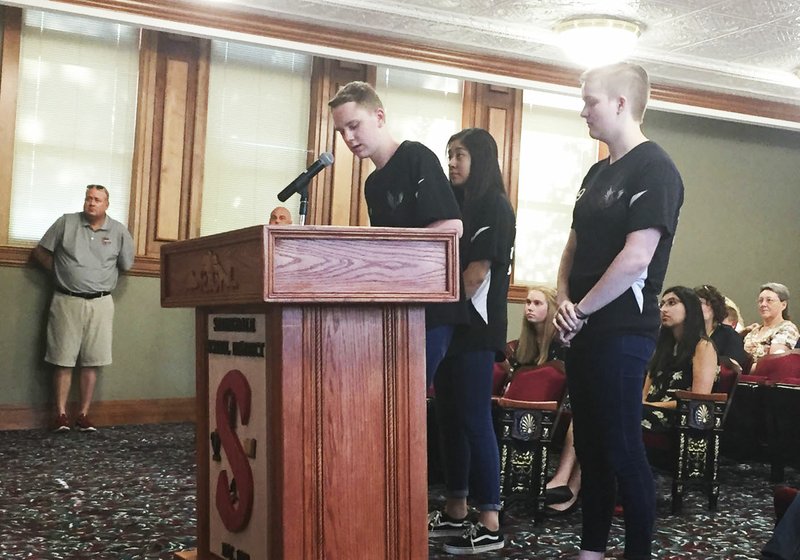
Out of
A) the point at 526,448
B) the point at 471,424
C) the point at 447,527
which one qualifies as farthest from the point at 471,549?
the point at 526,448

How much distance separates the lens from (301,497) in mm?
1832

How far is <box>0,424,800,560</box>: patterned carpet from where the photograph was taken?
301cm

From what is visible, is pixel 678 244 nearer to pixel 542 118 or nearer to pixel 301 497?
pixel 542 118

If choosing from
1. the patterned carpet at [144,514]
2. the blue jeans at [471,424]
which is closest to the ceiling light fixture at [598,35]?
the patterned carpet at [144,514]

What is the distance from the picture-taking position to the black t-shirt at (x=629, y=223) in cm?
226

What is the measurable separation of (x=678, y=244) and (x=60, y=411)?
5.35 meters

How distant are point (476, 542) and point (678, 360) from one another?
65.6 inches

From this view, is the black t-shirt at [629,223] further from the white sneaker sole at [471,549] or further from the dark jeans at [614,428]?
the white sneaker sole at [471,549]

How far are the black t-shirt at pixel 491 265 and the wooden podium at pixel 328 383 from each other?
3.11ft

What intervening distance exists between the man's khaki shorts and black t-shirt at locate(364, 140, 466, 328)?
12.7 feet

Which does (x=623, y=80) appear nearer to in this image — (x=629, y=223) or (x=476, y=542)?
(x=629, y=223)

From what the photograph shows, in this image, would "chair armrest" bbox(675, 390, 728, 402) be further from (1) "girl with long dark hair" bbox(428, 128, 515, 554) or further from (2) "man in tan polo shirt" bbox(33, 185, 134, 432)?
(2) "man in tan polo shirt" bbox(33, 185, 134, 432)

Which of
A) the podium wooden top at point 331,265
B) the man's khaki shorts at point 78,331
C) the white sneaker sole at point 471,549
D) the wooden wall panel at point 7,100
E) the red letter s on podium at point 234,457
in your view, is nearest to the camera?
the podium wooden top at point 331,265

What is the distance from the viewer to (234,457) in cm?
203
